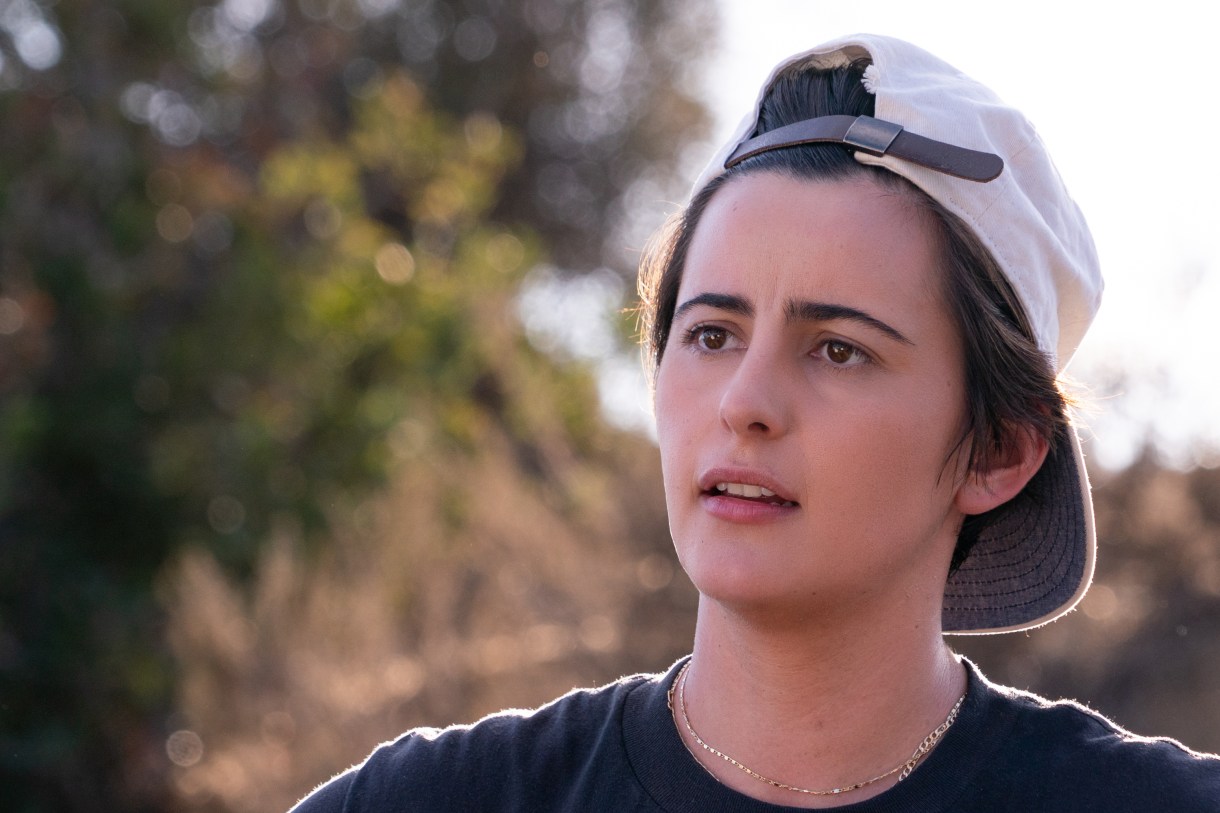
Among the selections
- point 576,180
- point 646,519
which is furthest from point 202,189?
point 576,180

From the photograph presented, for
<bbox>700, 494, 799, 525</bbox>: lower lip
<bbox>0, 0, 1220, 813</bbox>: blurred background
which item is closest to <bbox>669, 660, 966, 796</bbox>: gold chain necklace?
<bbox>700, 494, 799, 525</bbox>: lower lip

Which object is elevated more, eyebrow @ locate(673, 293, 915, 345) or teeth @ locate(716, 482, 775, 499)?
eyebrow @ locate(673, 293, 915, 345)

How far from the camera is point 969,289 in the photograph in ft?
5.77

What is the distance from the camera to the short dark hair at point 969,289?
5.78ft

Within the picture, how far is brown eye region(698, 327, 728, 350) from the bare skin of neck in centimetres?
35

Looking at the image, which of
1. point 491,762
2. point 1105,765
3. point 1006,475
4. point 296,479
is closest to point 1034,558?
point 1006,475

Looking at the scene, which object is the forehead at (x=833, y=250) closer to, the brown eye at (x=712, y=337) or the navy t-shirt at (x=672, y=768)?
the brown eye at (x=712, y=337)

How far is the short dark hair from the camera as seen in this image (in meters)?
1.76

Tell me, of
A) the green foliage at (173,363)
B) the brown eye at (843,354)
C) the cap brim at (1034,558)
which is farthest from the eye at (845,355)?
the green foliage at (173,363)

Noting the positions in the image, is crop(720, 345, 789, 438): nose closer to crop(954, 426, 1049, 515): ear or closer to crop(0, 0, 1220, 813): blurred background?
crop(954, 426, 1049, 515): ear

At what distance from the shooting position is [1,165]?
626 cm

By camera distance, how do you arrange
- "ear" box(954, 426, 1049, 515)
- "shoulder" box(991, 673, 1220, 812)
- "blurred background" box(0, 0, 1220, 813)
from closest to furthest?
"shoulder" box(991, 673, 1220, 812) → "ear" box(954, 426, 1049, 515) → "blurred background" box(0, 0, 1220, 813)

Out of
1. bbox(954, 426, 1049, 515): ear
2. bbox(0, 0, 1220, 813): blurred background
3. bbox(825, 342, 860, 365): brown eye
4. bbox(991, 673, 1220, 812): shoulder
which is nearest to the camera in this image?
bbox(991, 673, 1220, 812): shoulder

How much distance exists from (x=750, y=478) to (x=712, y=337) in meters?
0.23
